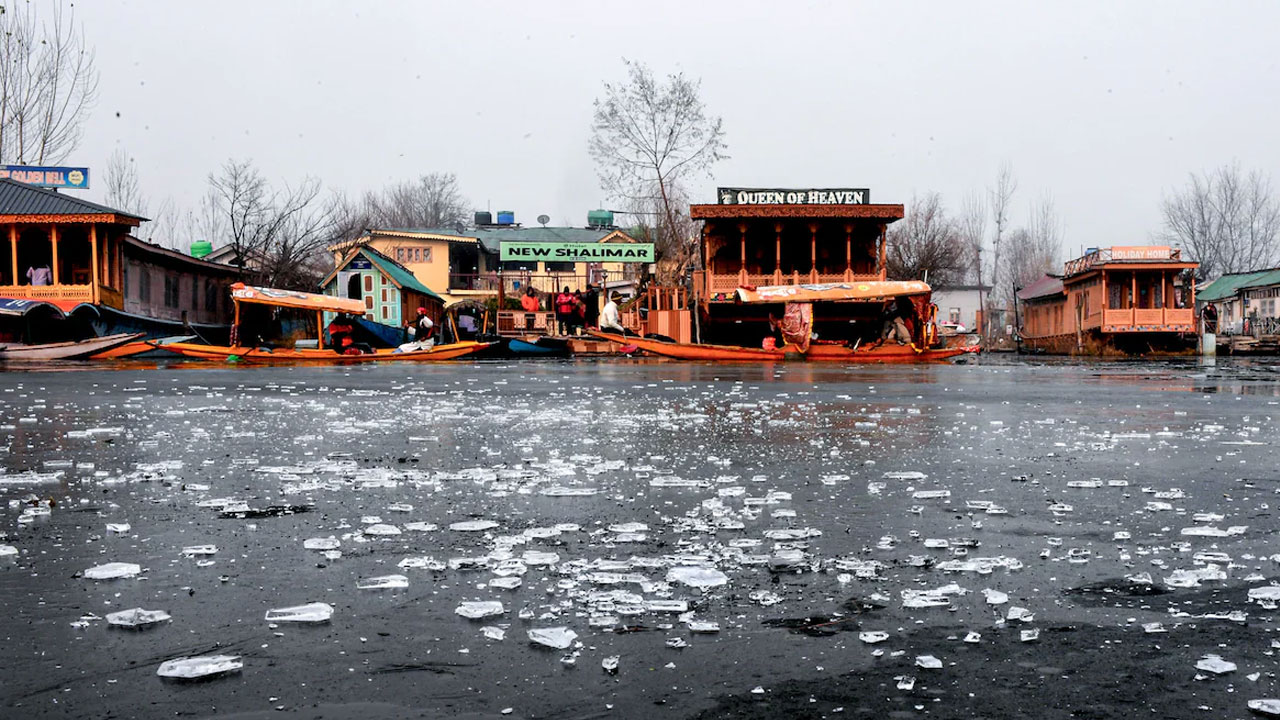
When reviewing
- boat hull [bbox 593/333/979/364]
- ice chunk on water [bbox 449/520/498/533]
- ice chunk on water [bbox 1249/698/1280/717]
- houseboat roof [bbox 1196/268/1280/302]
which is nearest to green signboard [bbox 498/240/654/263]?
boat hull [bbox 593/333/979/364]

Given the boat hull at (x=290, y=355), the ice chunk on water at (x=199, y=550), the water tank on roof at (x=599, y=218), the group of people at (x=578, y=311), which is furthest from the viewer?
the water tank on roof at (x=599, y=218)

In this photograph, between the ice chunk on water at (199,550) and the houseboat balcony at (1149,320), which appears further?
the houseboat balcony at (1149,320)

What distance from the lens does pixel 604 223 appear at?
75875 millimetres

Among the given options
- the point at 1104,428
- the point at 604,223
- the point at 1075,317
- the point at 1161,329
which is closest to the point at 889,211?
the point at 1161,329

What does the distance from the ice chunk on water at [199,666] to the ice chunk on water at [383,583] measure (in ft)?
2.73

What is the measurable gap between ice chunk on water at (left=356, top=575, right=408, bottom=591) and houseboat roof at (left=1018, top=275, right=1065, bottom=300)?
5436 centimetres

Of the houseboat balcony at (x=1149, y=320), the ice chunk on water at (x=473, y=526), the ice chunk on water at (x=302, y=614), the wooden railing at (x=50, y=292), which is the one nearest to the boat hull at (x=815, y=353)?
the houseboat balcony at (x=1149, y=320)

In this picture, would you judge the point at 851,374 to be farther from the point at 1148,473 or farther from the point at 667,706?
the point at 667,706

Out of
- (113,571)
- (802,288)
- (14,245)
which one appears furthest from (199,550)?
(14,245)

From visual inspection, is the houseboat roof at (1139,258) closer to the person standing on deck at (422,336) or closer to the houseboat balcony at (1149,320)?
the houseboat balcony at (1149,320)

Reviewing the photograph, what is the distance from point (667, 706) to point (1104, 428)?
27.5ft

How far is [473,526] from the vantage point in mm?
5105

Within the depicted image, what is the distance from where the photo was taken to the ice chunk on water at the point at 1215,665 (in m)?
2.98

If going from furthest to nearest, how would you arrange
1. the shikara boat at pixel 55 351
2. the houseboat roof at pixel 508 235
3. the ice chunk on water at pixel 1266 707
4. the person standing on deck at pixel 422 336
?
the houseboat roof at pixel 508 235 → the person standing on deck at pixel 422 336 → the shikara boat at pixel 55 351 → the ice chunk on water at pixel 1266 707
